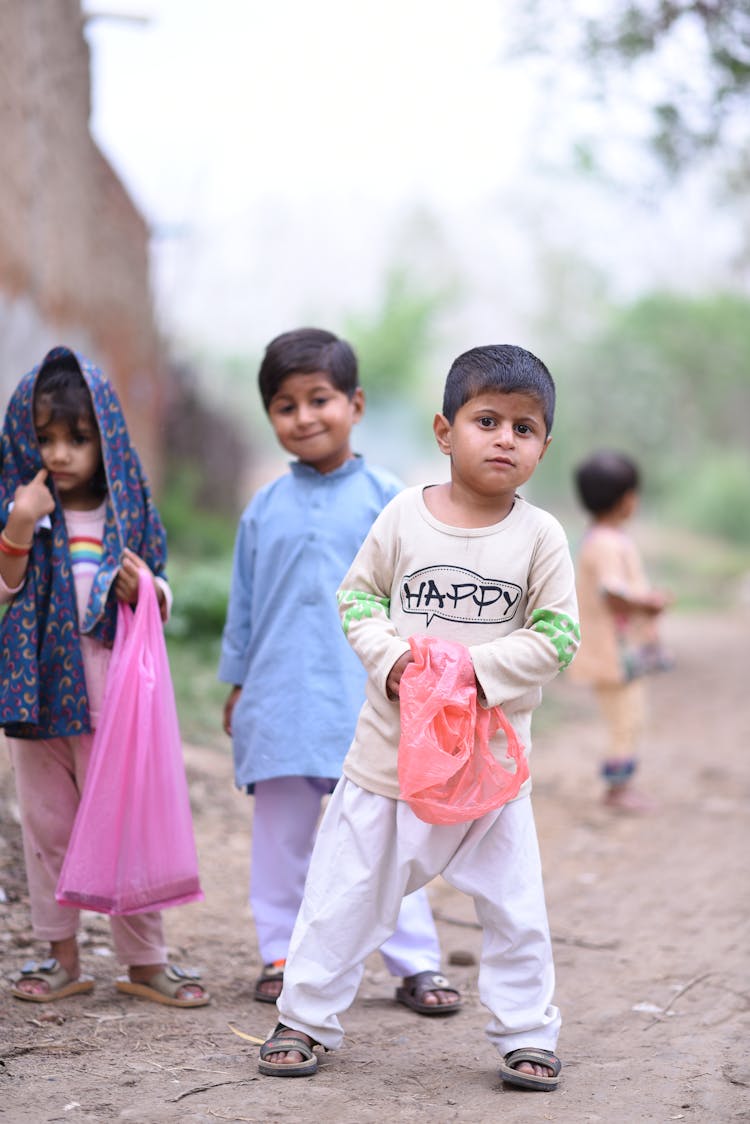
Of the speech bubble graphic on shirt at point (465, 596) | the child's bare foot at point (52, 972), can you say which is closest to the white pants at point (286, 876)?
the child's bare foot at point (52, 972)

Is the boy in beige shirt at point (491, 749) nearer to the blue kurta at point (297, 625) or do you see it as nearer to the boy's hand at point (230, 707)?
the blue kurta at point (297, 625)

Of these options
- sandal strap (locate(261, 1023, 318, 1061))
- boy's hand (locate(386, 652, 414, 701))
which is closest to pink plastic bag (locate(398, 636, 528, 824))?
boy's hand (locate(386, 652, 414, 701))

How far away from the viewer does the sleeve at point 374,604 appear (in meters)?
2.67

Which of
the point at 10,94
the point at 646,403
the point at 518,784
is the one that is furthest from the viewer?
the point at 646,403

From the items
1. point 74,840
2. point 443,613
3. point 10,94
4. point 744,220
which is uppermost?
point 744,220

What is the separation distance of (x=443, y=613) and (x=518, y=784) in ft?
1.28

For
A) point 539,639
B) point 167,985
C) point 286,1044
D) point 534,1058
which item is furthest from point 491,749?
point 167,985

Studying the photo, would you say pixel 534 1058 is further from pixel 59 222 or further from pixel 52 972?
pixel 59 222

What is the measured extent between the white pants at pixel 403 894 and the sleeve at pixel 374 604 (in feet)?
1.03

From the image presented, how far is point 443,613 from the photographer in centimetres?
273

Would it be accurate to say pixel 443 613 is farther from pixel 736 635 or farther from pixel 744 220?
pixel 744 220

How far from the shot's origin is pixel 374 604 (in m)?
2.78

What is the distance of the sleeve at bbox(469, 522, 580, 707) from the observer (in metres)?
2.62

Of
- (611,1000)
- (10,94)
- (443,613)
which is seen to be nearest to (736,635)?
(10,94)
